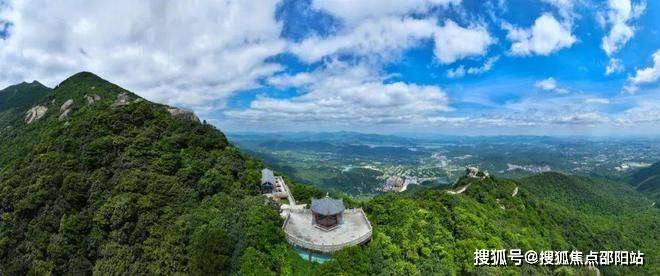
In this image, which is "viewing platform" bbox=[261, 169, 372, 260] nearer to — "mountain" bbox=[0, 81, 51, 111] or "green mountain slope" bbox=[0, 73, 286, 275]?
"green mountain slope" bbox=[0, 73, 286, 275]

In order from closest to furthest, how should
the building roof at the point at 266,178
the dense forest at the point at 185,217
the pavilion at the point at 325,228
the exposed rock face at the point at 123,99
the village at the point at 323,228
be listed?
1. the village at the point at 323,228
2. the pavilion at the point at 325,228
3. the dense forest at the point at 185,217
4. the building roof at the point at 266,178
5. the exposed rock face at the point at 123,99

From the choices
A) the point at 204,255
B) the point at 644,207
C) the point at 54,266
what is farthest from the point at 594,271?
the point at 644,207

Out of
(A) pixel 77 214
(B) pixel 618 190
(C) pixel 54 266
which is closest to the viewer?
(C) pixel 54 266

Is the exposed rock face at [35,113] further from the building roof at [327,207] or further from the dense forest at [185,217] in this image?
the building roof at [327,207]

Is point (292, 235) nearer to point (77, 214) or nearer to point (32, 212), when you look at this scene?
point (77, 214)

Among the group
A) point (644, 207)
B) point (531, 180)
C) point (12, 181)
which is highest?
point (12, 181)

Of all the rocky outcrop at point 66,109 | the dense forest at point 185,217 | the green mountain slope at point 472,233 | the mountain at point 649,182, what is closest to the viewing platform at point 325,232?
the dense forest at point 185,217
